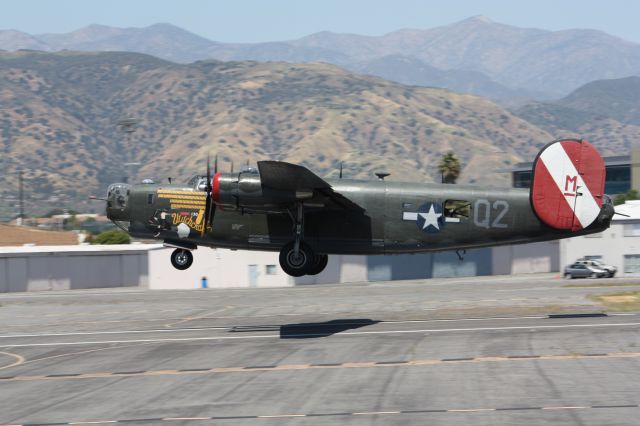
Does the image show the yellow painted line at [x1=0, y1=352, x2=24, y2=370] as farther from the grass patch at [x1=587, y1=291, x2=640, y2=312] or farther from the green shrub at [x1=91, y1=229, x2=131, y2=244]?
the green shrub at [x1=91, y1=229, x2=131, y2=244]

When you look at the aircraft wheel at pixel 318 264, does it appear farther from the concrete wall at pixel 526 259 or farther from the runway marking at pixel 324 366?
the concrete wall at pixel 526 259

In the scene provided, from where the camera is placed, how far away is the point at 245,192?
29.7m

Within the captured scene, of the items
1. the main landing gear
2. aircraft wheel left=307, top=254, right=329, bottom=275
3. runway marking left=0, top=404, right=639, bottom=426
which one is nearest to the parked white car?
aircraft wheel left=307, top=254, right=329, bottom=275

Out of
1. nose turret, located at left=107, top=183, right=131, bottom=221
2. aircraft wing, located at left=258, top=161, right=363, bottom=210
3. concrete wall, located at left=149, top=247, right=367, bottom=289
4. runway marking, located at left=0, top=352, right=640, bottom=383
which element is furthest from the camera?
concrete wall, located at left=149, top=247, right=367, bottom=289

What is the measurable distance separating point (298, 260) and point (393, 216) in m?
3.94

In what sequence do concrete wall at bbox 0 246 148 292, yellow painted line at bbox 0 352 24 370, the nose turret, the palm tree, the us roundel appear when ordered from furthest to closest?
the palm tree, concrete wall at bbox 0 246 148 292, the nose turret, the us roundel, yellow painted line at bbox 0 352 24 370

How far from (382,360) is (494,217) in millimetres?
7747

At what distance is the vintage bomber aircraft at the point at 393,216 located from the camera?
30766 millimetres

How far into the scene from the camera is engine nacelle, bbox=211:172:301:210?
29.6 meters

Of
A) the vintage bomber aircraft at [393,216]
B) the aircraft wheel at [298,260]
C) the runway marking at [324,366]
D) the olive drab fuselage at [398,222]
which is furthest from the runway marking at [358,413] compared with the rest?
the olive drab fuselage at [398,222]

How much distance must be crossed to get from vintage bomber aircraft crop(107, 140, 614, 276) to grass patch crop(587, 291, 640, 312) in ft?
32.7

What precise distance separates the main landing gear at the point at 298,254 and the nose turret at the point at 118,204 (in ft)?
21.0

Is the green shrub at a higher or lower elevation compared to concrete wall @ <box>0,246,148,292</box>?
higher

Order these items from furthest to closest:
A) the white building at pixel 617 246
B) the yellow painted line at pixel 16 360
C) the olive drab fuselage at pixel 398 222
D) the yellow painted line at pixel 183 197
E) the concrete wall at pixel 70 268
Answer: the concrete wall at pixel 70 268
the white building at pixel 617 246
the yellow painted line at pixel 183 197
the olive drab fuselage at pixel 398 222
the yellow painted line at pixel 16 360
